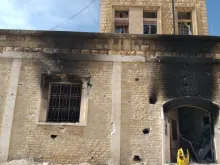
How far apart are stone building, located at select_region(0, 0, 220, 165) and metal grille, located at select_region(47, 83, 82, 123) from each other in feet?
0.11

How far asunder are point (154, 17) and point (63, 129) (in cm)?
905

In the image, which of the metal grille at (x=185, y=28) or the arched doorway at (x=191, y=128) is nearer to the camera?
the arched doorway at (x=191, y=128)

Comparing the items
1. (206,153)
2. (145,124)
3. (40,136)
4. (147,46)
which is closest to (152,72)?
(147,46)

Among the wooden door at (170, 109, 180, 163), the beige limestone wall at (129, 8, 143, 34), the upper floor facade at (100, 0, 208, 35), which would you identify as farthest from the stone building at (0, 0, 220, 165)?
the upper floor facade at (100, 0, 208, 35)

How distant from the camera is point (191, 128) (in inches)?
512

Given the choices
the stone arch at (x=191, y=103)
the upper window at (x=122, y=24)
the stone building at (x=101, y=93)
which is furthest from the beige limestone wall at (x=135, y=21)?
the stone arch at (x=191, y=103)

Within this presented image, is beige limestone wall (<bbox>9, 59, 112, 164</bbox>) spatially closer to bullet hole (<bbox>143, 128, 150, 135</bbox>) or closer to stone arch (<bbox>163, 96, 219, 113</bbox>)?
bullet hole (<bbox>143, 128, 150, 135</bbox>)

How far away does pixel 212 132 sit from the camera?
→ 9.77 metres

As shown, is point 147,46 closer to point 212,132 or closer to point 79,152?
point 212,132

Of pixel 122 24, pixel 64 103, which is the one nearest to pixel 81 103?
pixel 64 103

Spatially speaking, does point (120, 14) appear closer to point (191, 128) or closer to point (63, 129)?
point (191, 128)

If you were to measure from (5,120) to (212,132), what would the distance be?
270 inches

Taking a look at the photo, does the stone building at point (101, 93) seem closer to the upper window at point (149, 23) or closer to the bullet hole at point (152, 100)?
the bullet hole at point (152, 100)

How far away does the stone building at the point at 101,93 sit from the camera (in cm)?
941
